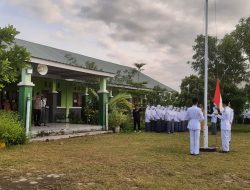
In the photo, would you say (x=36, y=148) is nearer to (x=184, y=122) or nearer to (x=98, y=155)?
(x=98, y=155)

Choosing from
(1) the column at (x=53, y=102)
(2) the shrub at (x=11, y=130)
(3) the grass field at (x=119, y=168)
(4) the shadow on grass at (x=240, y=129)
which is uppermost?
(1) the column at (x=53, y=102)

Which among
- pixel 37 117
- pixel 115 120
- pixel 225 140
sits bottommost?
pixel 225 140

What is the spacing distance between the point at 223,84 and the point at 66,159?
16421 millimetres

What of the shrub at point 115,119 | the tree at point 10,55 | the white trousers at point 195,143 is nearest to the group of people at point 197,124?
the white trousers at point 195,143

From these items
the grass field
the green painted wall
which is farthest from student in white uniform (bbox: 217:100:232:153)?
the green painted wall

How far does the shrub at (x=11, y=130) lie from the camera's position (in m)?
13.8

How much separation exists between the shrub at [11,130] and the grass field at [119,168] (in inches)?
16.5

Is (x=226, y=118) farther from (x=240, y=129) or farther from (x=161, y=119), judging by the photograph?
(x=240, y=129)

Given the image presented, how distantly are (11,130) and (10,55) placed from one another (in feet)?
29.0

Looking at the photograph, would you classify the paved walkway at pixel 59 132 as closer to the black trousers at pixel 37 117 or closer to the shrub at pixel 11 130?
the black trousers at pixel 37 117

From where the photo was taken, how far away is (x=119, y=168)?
10.0m

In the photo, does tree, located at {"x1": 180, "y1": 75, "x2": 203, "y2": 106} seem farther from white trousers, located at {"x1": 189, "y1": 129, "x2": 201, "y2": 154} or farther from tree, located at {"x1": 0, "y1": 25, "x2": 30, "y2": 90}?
Answer: tree, located at {"x1": 0, "y1": 25, "x2": 30, "y2": 90}

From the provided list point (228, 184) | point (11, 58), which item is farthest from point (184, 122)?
point (11, 58)

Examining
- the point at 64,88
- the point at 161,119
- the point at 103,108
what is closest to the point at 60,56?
the point at 64,88
